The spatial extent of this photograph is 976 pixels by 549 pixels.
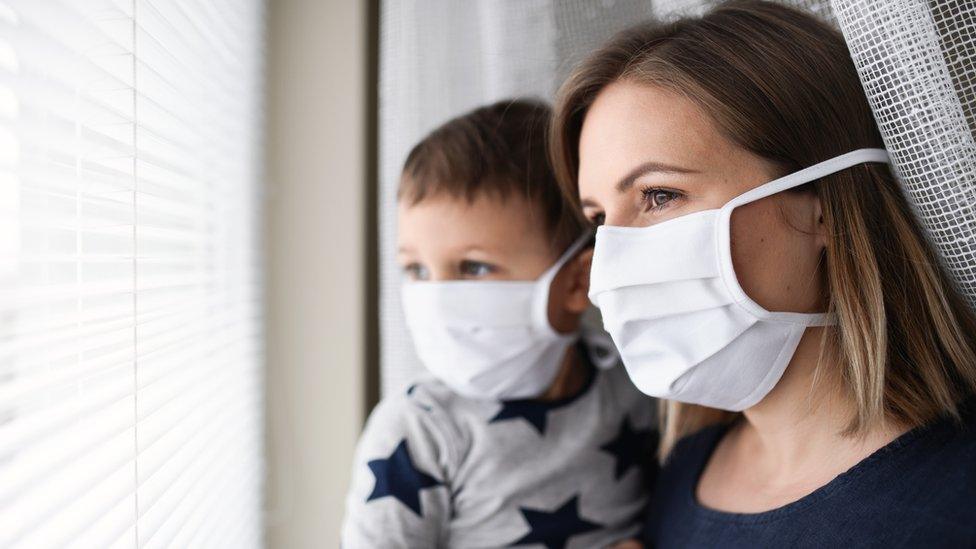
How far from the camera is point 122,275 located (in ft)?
2.77

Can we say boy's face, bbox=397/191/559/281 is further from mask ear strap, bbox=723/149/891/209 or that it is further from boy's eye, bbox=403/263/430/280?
mask ear strap, bbox=723/149/891/209

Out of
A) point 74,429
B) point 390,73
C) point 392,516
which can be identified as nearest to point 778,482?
point 392,516

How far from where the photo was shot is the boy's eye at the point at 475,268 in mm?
1092

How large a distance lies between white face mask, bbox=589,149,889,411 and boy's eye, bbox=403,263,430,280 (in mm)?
408

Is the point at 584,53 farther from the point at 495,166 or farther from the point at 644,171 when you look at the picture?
the point at 644,171

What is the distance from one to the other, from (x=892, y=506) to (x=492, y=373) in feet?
1.99

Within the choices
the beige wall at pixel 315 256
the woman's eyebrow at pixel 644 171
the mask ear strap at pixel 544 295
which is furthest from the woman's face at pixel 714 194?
the beige wall at pixel 315 256

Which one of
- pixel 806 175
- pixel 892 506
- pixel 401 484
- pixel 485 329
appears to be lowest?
pixel 401 484

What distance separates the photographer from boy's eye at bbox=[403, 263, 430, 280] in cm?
115

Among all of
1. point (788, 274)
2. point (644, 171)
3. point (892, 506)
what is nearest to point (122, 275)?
point (644, 171)

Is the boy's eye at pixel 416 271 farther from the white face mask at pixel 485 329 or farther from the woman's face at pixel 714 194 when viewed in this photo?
the woman's face at pixel 714 194

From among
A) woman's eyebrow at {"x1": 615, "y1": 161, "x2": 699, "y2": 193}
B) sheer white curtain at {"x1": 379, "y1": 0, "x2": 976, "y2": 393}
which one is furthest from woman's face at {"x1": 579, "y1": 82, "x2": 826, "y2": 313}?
sheer white curtain at {"x1": 379, "y1": 0, "x2": 976, "y2": 393}

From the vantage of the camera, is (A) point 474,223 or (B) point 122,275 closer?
(B) point 122,275

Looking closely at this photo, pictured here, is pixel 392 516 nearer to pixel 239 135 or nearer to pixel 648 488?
pixel 648 488
